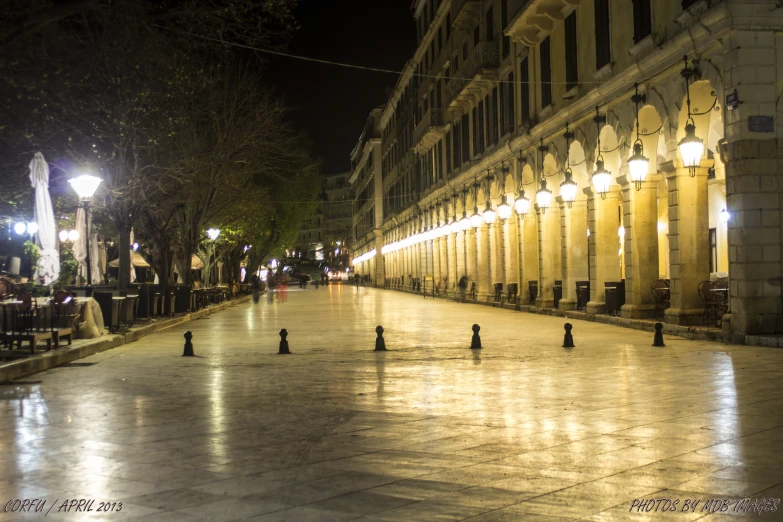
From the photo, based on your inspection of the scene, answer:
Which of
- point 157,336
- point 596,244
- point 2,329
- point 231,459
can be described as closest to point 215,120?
point 157,336

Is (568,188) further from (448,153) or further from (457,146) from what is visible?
(448,153)

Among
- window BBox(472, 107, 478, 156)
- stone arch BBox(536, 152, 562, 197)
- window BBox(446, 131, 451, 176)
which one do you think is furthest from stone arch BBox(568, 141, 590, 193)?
window BBox(446, 131, 451, 176)

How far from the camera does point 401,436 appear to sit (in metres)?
7.80

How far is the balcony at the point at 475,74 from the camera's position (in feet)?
115

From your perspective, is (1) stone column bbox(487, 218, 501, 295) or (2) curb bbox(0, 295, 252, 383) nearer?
(2) curb bbox(0, 295, 252, 383)

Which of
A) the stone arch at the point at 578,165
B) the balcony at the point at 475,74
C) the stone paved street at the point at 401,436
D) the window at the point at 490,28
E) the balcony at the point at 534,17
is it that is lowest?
the stone paved street at the point at 401,436

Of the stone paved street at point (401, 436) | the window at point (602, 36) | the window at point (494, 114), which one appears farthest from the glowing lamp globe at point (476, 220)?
the stone paved street at point (401, 436)

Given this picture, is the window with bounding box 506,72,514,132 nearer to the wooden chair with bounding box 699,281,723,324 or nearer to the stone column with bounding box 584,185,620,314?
the stone column with bounding box 584,185,620,314

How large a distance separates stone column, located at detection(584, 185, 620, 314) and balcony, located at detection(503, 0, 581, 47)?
20.2ft

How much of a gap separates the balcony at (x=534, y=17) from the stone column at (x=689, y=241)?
8743mm

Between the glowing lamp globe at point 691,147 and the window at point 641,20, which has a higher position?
the window at point 641,20

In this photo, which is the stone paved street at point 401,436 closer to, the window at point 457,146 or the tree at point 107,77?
the tree at point 107,77

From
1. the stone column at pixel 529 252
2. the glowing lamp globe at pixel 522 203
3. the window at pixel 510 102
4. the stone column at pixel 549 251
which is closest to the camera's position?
the glowing lamp globe at pixel 522 203

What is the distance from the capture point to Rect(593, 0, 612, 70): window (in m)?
23.0
